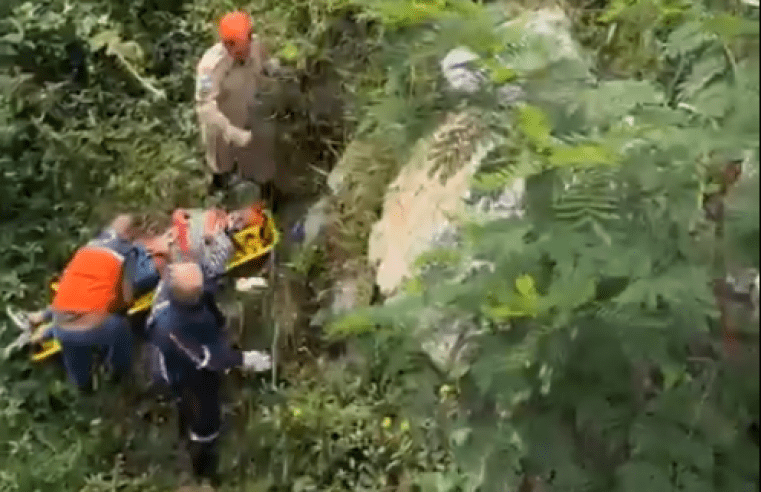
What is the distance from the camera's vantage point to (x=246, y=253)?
6.17m

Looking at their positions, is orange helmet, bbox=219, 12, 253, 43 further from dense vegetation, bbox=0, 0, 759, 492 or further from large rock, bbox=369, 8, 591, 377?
large rock, bbox=369, 8, 591, 377

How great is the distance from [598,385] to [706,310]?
0.45 m

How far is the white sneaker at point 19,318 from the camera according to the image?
6324 millimetres

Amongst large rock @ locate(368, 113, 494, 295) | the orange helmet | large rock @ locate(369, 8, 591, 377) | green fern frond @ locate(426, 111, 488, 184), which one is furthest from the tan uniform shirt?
green fern frond @ locate(426, 111, 488, 184)

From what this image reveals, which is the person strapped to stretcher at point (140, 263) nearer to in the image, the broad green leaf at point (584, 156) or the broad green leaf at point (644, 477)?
the broad green leaf at point (644, 477)

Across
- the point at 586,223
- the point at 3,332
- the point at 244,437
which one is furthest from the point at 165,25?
the point at 586,223

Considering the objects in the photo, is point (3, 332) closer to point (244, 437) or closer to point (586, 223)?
point (244, 437)

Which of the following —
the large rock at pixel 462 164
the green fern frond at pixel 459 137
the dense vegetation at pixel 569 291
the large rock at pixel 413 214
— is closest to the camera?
the dense vegetation at pixel 569 291

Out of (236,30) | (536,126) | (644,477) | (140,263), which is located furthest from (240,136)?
(644,477)

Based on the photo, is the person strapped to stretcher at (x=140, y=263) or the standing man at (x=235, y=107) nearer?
the person strapped to stretcher at (x=140, y=263)

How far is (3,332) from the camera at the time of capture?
253 inches

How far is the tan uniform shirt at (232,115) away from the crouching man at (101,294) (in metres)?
0.70

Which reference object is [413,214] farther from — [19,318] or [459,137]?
[19,318]

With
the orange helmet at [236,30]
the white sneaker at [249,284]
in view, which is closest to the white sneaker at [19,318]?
the white sneaker at [249,284]
